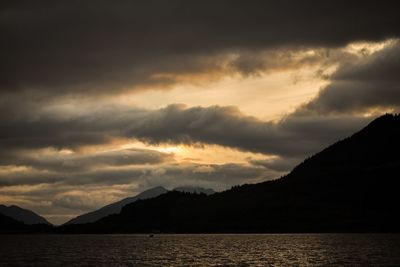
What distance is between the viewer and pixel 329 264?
136 meters

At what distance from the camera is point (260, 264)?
5571 inches

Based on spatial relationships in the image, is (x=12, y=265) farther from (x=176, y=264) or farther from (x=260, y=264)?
(x=260, y=264)

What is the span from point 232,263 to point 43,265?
4887 centimetres

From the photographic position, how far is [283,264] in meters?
140

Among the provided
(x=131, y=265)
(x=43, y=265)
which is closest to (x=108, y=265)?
(x=131, y=265)

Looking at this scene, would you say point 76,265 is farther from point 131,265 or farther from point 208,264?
point 208,264

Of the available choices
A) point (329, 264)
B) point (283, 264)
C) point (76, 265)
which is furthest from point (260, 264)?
point (76, 265)

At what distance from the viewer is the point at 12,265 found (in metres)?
142

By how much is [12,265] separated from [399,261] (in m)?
98.2

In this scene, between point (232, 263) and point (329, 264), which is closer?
point (329, 264)

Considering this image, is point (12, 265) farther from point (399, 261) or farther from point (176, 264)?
point (399, 261)

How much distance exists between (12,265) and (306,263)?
75.8 m

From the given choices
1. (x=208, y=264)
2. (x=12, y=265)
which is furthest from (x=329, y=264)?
(x=12, y=265)

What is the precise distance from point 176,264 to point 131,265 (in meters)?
12.1
